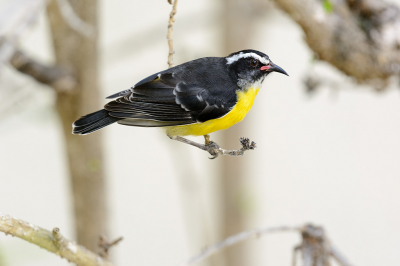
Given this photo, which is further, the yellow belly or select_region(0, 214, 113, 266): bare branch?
the yellow belly

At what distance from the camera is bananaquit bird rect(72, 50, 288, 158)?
86.6 inches

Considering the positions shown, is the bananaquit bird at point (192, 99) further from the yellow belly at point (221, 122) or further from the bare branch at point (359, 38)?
the bare branch at point (359, 38)

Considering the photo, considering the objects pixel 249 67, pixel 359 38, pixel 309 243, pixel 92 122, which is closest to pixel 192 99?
pixel 249 67

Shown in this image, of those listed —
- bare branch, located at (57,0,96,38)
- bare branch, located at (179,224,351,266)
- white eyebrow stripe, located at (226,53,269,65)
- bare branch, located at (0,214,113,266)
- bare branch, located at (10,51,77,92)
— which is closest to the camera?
bare branch, located at (0,214,113,266)

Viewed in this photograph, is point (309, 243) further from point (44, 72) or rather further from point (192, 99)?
point (44, 72)

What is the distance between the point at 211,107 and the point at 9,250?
6.36 ft

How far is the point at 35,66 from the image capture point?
278cm

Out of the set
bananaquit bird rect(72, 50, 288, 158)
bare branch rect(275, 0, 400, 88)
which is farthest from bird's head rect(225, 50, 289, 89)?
bare branch rect(275, 0, 400, 88)

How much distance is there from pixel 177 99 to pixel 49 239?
992 mm

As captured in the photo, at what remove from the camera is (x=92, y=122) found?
218 cm

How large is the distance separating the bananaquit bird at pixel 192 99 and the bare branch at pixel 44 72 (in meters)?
0.61

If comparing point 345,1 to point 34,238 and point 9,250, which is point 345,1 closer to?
point 34,238

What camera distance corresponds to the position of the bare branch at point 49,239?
1407 millimetres

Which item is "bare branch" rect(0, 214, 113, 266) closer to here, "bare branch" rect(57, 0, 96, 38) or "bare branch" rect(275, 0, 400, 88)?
"bare branch" rect(57, 0, 96, 38)
